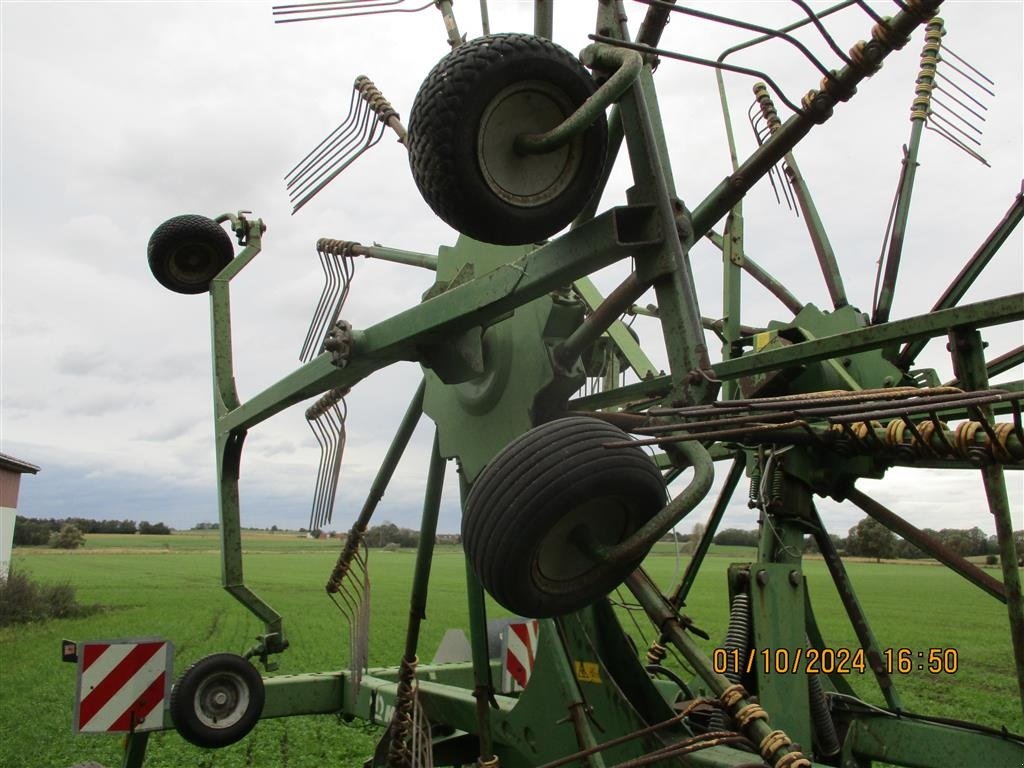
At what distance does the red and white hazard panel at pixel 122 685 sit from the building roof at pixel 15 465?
95.9ft

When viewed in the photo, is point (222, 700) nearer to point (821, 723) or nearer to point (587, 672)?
point (587, 672)

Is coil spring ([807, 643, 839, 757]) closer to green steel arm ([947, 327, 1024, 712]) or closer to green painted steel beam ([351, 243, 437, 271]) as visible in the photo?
green steel arm ([947, 327, 1024, 712])

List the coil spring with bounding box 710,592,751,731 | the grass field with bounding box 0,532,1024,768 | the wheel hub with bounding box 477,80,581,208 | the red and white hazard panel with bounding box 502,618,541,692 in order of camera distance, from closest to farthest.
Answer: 1. the wheel hub with bounding box 477,80,581,208
2. the coil spring with bounding box 710,592,751,731
3. the red and white hazard panel with bounding box 502,618,541,692
4. the grass field with bounding box 0,532,1024,768

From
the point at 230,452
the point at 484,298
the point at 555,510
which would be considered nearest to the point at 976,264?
the point at 484,298

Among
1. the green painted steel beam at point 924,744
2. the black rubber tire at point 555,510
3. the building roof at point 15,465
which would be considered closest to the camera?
the black rubber tire at point 555,510

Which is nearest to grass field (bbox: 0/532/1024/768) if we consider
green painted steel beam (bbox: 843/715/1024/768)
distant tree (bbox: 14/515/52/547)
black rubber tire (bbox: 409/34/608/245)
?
green painted steel beam (bbox: 843/715/1024/768)

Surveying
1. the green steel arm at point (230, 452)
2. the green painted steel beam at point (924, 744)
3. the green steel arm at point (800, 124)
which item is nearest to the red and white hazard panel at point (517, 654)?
the green steel arm at point (230, 452)

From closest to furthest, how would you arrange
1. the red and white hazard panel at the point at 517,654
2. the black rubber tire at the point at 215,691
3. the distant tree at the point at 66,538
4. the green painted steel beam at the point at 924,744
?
the green painted steel beam at the point at 924,744, the black rubber tire at the point at 215,691, the red and white hazard panel at the point at 517,654, the distant tree at the point at 66,538

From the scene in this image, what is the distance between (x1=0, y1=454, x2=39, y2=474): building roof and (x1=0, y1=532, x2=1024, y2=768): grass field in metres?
5.13

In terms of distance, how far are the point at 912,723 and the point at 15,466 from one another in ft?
106

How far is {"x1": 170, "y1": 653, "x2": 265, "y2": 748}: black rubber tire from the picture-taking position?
15.9 ft

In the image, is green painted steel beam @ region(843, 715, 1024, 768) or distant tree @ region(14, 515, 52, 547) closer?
green painted steel beam @ region(843, 715, 1024, 768)

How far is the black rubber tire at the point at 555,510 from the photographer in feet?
8.86

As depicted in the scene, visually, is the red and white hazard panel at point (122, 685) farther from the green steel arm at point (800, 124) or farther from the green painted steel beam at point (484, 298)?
the green steel arm at point (800, 124)
